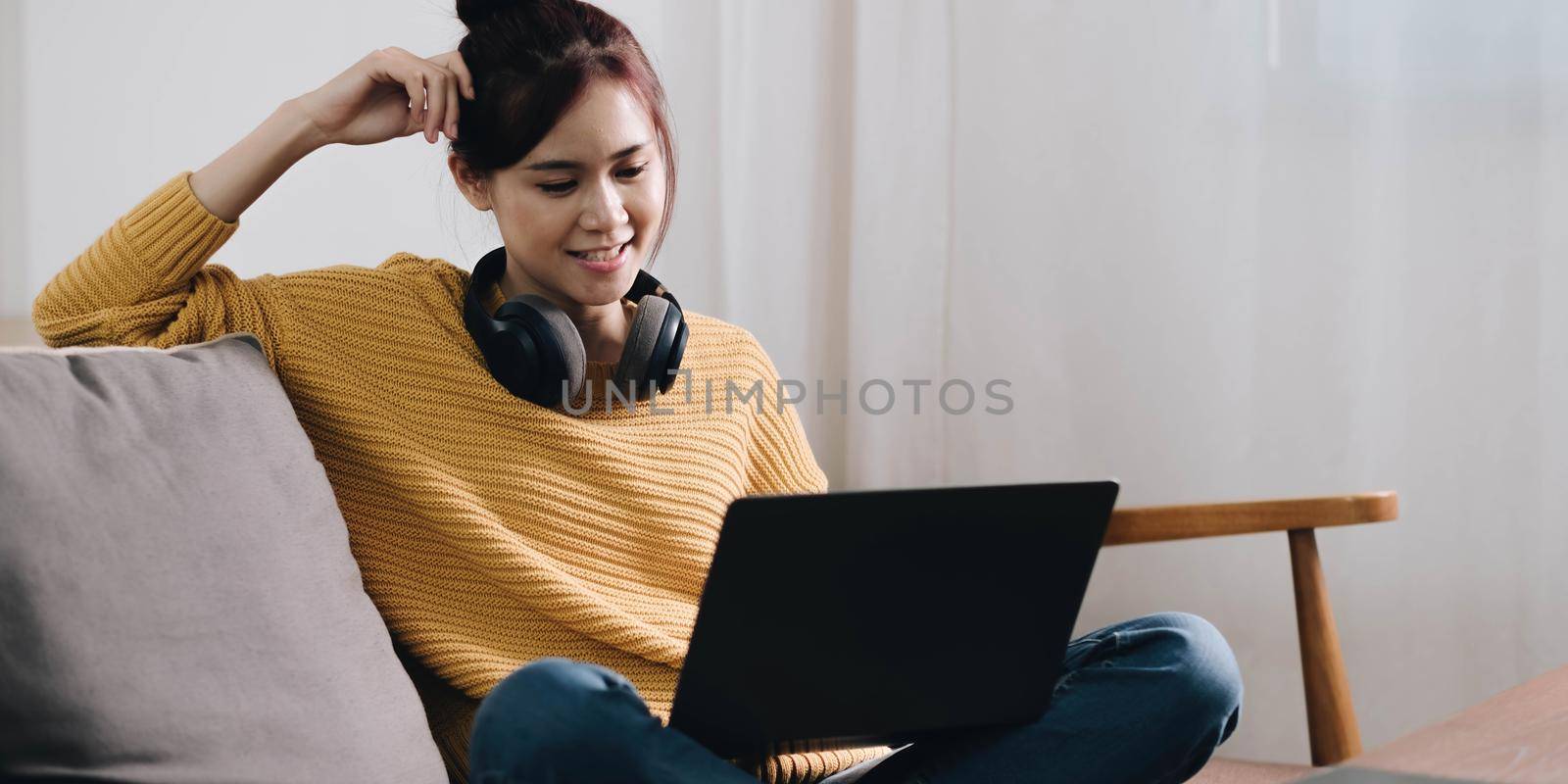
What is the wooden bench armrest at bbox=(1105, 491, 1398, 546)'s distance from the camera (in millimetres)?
1162

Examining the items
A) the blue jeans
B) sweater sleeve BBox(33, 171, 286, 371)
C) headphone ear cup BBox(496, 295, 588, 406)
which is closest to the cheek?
headphone ear cup BBox(496, 295, 588, 406)

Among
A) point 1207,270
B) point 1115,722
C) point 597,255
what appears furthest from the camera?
point 1207,270

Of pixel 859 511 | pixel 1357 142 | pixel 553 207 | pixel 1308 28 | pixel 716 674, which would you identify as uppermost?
pixel 1308 28

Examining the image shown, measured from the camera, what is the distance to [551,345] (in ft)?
3.90

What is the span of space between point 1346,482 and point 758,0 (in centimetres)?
107

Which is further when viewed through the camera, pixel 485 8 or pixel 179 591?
pixel 485 8

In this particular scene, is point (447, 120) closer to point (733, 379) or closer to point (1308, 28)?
point (733, 379)

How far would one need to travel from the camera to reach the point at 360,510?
120 centimetres

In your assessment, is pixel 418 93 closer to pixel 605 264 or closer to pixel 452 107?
pixel 452 107

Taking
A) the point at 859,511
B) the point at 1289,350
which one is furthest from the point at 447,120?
the point at 1289,350

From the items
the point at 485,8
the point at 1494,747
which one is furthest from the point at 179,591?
the point at 1494,747

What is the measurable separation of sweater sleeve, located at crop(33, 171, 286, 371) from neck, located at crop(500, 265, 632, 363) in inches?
9.1

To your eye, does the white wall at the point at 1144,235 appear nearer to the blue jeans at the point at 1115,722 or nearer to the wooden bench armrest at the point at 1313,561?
the wooden bench armrest at the point at 1313,561

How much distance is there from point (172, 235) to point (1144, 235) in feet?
4.00
